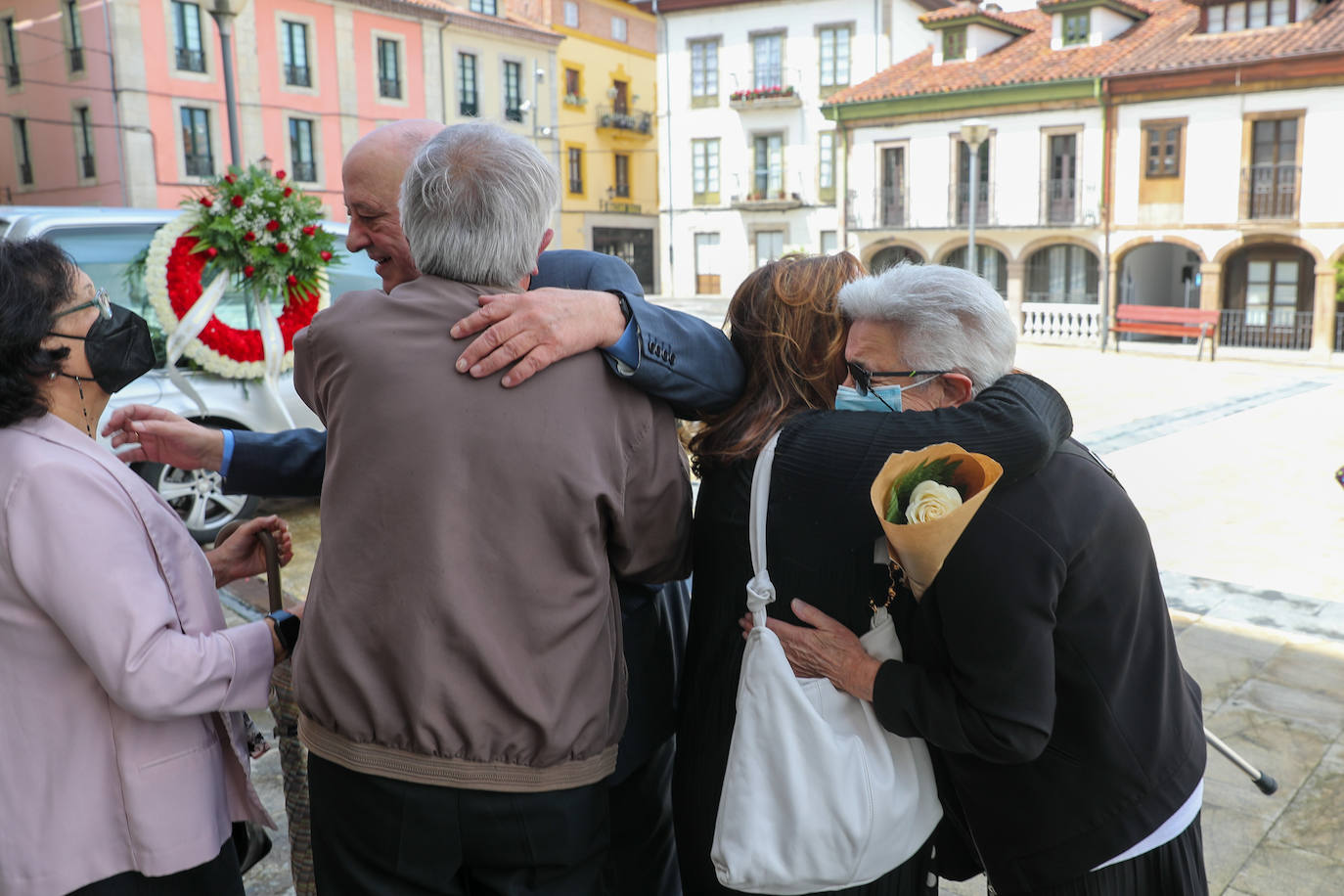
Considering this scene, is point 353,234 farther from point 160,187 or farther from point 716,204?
point 716,204

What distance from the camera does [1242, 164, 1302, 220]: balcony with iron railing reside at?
21.5m

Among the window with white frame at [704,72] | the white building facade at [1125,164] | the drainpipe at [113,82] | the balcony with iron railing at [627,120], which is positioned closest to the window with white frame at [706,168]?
the window with white frame at [704,72]

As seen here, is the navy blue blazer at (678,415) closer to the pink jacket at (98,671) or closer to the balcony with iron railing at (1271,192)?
the pink jacket at (98,671)

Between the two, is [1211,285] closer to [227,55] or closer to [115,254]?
[227,55]

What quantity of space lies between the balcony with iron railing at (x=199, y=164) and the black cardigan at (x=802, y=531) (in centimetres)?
2930

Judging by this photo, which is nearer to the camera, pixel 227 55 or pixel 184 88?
pixel 227 55

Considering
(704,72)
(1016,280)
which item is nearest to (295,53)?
(704,72)

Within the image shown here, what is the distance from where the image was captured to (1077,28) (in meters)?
24.9

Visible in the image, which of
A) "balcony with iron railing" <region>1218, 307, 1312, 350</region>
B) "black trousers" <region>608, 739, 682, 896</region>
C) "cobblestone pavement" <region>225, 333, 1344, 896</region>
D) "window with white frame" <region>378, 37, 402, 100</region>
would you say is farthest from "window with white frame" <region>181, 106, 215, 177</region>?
"black trousers" <region>608, 739, 682, 896</region>

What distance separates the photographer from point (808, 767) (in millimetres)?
1545

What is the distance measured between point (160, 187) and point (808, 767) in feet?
96.8

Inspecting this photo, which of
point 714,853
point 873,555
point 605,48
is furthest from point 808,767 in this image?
point 605,48

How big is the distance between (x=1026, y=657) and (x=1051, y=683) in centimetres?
7

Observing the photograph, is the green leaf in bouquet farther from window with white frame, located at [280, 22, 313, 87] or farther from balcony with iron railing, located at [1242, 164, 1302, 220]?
window with white frame, located at [280, 22, 313, 87]
